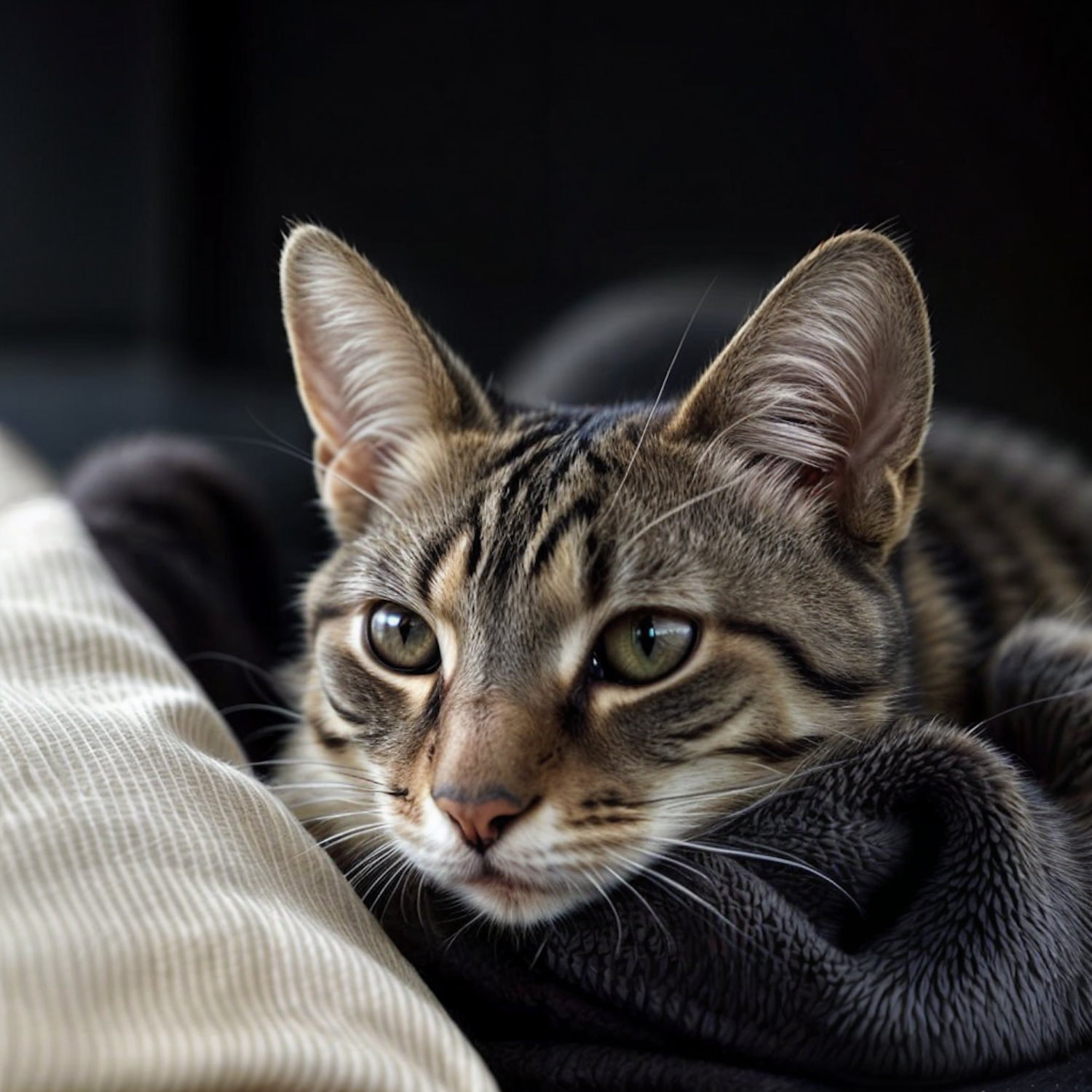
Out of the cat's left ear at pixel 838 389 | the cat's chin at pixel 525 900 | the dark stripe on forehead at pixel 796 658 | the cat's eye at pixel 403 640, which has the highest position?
the cat's left ear at pixel 838 389

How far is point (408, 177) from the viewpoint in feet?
14.3

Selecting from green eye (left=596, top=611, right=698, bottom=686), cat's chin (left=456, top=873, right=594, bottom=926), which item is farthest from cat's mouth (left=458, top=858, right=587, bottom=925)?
green eye (left=596, top=611, right=698, bottom=686)

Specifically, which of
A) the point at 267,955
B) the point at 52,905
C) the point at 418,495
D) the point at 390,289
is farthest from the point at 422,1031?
the point at 390,289

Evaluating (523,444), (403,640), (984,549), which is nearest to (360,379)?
(523,444)

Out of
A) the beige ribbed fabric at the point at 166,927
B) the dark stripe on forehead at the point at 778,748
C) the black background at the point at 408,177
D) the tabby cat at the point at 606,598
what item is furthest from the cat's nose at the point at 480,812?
the black background at the point at 408,177

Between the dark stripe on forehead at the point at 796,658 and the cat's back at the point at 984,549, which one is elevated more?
the dark stripe on forehead at the point at 796,658

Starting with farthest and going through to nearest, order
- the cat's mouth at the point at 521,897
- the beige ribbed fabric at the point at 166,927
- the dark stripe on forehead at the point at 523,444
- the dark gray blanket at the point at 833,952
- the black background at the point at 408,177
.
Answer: the black background at the point at 408,177
the dark stripe on forehead at the point at 523,444
the cat's mouth at the point at 521,897
the dark gray blanket at the point at 833,952
the beige ribbed fabric at the point at 166,927

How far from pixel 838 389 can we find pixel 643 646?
13.3 inches

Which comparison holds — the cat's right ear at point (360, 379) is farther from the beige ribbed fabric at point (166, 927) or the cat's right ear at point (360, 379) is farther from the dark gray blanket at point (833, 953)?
the dark gray blanket at point (833, 953)

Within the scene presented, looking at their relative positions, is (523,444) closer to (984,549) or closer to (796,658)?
(796,658)

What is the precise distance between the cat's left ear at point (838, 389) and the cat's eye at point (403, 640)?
339mm

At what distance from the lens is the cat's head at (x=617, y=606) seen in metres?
1.05

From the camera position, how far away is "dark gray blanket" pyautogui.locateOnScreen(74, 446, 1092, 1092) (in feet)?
3.02

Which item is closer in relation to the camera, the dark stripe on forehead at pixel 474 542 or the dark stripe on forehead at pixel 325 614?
the dark stripe on forehead at pixel 474 542
